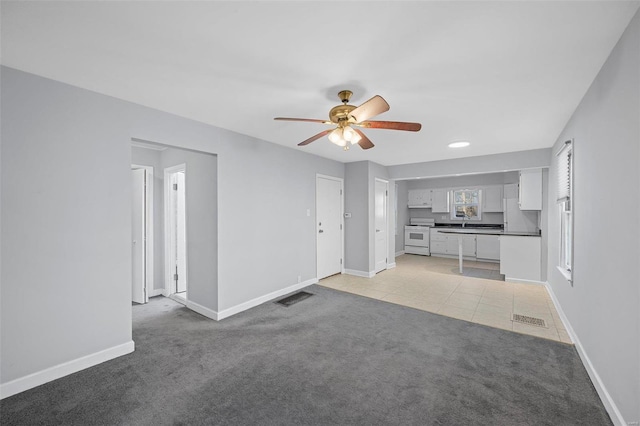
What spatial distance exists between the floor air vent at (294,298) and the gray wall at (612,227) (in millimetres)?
3177

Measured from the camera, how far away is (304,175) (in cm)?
479

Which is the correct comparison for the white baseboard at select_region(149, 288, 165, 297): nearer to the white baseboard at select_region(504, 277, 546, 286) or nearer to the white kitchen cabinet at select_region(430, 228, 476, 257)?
the white baseboard at select_region(504, 277, 546, 286)

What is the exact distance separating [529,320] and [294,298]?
3.11 m

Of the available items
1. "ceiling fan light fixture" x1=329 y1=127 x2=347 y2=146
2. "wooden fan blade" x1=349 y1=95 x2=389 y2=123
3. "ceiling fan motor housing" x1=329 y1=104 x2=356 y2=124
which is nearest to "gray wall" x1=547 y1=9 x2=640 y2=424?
"wooden fan blade" x1=349 y1=95 x2=389 y2=123

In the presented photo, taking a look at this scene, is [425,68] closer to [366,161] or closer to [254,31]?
[254,31]

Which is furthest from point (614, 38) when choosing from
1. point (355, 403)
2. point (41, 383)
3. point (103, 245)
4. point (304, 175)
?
point (41, 383)

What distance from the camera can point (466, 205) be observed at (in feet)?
25.8

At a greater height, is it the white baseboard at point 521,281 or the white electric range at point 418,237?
the white electric range at point 418,237

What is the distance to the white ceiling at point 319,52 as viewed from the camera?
4.81 feet

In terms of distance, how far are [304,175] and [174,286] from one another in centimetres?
282

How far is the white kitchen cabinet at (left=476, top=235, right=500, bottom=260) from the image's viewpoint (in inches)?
272

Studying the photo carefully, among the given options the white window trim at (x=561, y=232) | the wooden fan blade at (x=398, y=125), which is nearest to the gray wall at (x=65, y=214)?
the wooden fan blade at (x=398, y=125)

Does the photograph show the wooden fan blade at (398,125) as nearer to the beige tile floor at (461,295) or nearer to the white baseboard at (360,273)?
the beige tile floor at (461,295)

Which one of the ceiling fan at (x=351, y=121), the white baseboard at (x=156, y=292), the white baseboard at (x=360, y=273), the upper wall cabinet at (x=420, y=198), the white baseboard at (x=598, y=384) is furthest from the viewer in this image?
the upper wall cabinet at (x=420, y=198)
